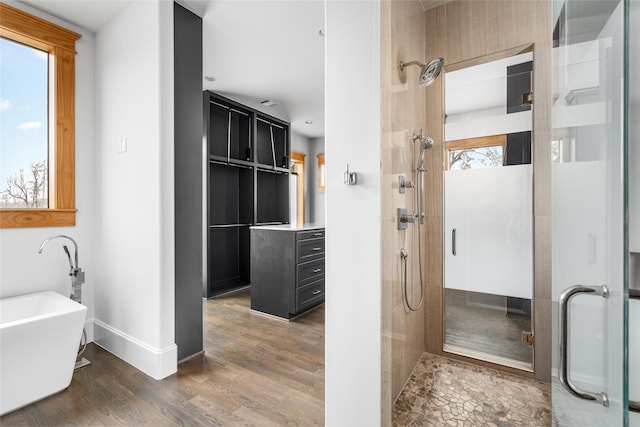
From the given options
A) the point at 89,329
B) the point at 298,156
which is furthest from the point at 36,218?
the point at 298,156

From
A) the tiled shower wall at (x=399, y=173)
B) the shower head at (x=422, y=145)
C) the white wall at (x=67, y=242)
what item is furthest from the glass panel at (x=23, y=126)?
the shower head at (x=422, y=145)

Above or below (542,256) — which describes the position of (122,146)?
above

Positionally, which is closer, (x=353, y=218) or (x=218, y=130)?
(x=353, y=218)

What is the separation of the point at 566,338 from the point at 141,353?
7.89ft

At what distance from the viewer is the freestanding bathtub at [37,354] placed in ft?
5.34

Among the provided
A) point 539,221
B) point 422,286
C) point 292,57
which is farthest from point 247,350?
point 292,57

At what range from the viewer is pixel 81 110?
101 inches

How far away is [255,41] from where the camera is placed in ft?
9.22

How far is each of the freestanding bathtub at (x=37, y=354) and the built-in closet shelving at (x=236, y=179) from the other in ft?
6.80

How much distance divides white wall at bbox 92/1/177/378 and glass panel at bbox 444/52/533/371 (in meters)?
1.95

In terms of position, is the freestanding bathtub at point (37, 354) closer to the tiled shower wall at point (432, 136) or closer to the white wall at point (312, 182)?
the tiled shower wall at point (432, 136)

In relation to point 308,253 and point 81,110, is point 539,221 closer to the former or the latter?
point 308,253

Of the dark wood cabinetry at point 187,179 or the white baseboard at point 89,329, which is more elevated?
the dark wood cabinetry at point 187,179

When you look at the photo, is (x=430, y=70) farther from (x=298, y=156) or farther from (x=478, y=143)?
(x=298, y=156)
